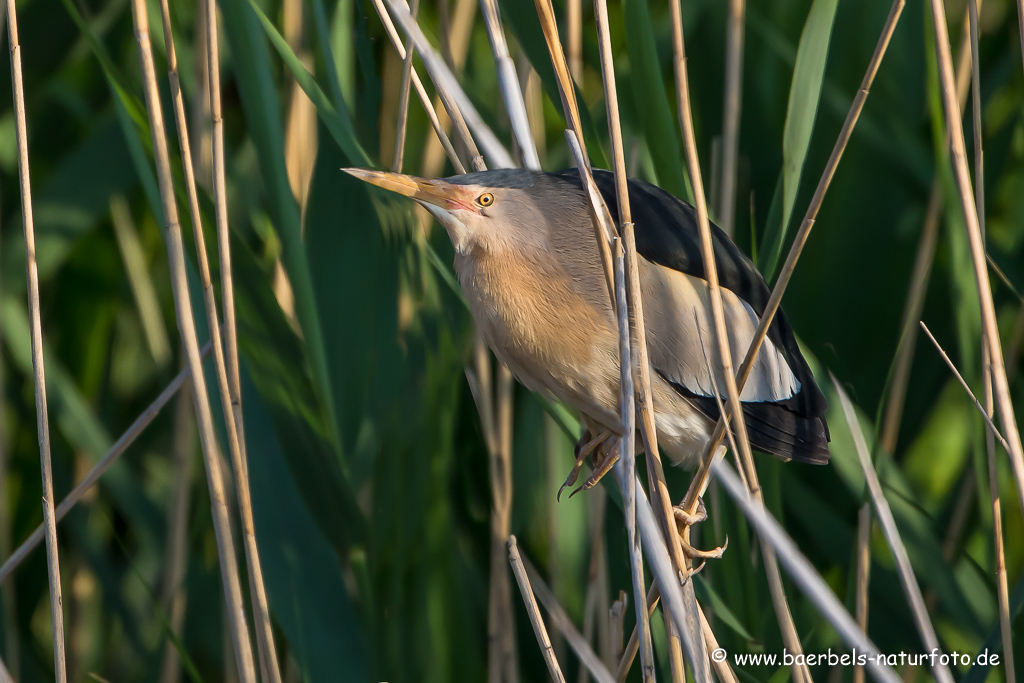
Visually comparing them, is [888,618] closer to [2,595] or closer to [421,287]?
[421,287]

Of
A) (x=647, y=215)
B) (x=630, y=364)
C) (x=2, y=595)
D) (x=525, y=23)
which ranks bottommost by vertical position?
(x=2, y=595)

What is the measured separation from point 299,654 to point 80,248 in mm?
652

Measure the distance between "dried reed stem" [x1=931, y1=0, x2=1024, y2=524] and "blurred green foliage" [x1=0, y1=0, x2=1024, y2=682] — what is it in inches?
4.0

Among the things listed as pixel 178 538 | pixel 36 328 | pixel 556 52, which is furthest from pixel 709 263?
pixel 178 538

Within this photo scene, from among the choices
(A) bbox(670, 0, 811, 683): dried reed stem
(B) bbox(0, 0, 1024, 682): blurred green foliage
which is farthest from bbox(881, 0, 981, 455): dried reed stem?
(A) bbox(670, 0, 811, 683): dried reed stem

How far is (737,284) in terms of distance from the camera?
0.81 meters

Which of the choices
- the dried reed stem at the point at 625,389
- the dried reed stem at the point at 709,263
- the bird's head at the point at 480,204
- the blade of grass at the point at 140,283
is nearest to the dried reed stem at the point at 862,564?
the dried reed stem at the point at 709,263

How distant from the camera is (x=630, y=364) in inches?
23.6

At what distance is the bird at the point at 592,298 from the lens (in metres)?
0.76

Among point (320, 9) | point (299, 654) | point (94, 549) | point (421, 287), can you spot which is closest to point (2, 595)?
point (94, 549)

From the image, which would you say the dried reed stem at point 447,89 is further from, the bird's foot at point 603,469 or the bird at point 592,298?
the bird's foot at point 603,469

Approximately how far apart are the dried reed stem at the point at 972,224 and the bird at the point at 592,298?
0.54 feet

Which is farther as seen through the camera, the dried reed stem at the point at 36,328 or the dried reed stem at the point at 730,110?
the dried reed stem at the point at 730,110

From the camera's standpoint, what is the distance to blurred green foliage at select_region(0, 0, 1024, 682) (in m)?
0.83
